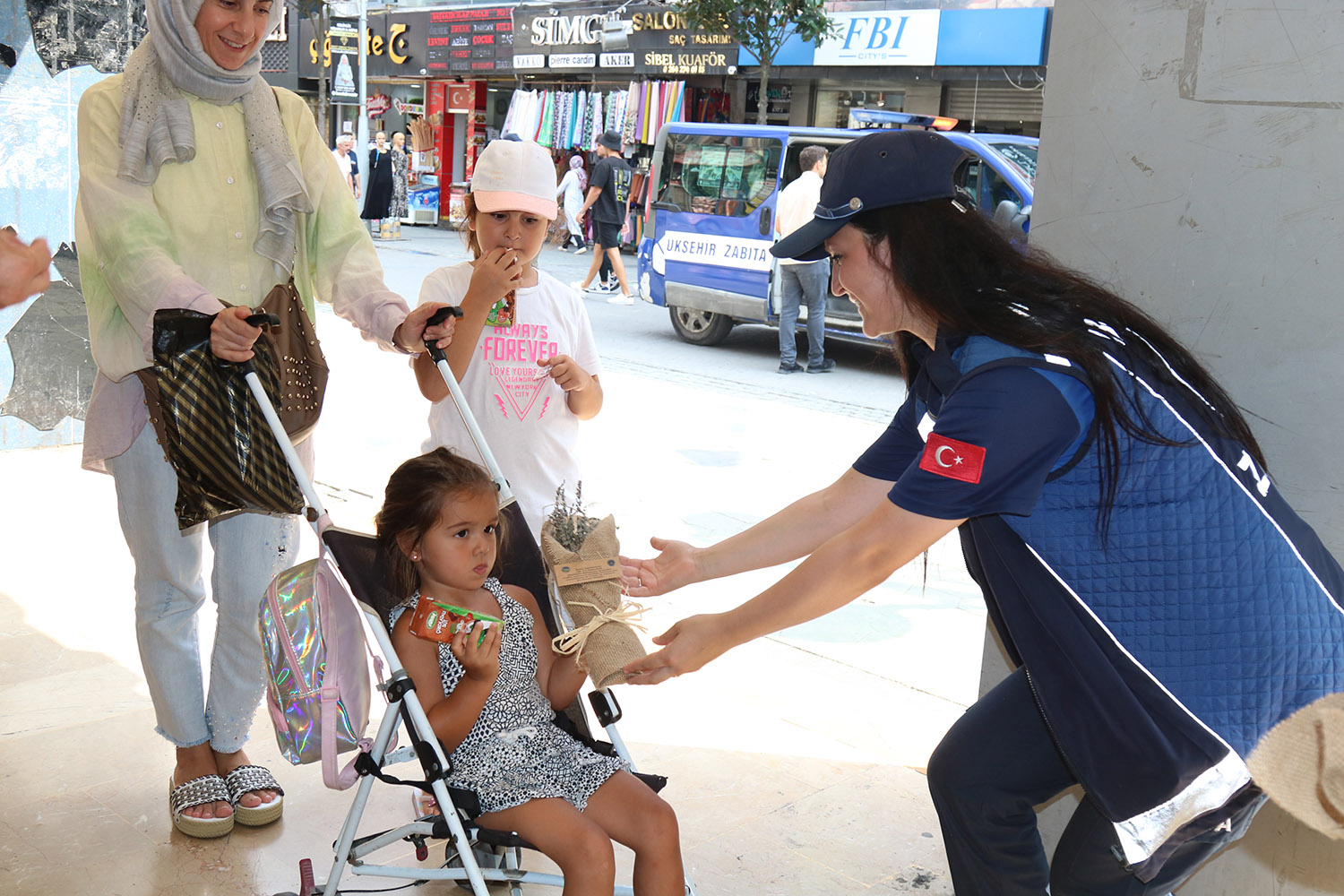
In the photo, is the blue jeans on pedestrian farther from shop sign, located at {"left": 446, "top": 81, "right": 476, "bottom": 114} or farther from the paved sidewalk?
shop sign, located at {"left": 446, "top": 81, "right": 476, "bottom": 114}

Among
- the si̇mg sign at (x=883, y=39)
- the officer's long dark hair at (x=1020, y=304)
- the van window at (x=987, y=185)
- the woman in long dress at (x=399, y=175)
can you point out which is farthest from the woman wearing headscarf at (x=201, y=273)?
the woman in long dress at (x=399, y=175)

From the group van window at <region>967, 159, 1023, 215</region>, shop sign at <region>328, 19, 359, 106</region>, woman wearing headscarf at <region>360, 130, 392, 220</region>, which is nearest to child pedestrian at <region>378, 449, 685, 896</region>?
van window at <region>967, 159, 1023, 215</region>

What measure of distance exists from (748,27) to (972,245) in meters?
14.0

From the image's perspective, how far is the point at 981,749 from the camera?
216cm

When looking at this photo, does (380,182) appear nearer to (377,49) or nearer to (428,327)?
(377,49)

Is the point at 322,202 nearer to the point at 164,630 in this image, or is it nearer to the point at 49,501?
the point at 164,630

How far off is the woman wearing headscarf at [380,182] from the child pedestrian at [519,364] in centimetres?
1741

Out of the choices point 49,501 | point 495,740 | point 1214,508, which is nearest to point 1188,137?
point 1214,508

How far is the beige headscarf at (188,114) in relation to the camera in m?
2.67

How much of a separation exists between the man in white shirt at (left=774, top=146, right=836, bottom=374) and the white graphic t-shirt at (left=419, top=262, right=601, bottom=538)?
6473 millimetres

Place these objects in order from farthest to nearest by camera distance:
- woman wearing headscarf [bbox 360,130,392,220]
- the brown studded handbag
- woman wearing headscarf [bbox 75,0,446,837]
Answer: woman wearing headscarf [bbox 360,130,392,220]
the brown studded handbag
woman wearing headscarf [bbox 75,0,446,837]

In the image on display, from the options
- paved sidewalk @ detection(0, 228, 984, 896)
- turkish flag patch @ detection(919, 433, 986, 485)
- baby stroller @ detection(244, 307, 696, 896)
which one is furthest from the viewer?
paved sidewalk @ detection(0, 228, 984, 896)

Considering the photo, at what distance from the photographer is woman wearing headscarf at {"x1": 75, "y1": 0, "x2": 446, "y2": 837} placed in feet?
8.74

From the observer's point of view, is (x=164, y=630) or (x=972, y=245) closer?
(x=972, y=245)
